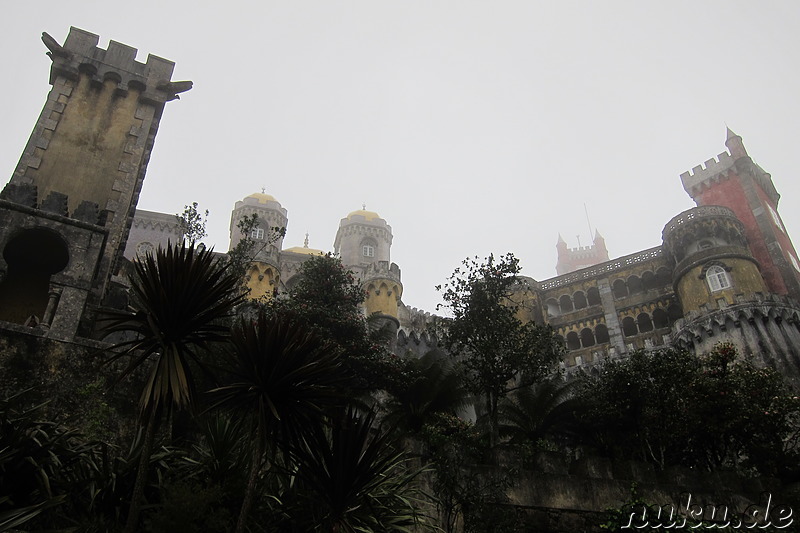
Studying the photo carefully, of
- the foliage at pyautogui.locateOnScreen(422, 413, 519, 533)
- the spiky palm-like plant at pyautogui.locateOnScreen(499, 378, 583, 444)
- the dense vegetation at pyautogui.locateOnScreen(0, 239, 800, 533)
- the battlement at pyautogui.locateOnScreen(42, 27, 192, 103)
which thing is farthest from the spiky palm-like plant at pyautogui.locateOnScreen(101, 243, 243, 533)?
the battlement at pyautogui.locateOnScreen(42, 27, 192, 103)

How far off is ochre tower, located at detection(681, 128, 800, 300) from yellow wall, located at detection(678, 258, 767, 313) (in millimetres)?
4540

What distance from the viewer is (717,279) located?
104 feet

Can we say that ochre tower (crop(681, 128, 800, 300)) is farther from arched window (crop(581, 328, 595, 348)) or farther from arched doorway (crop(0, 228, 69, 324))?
arched doorway (crop(0, 228, 69, 324))

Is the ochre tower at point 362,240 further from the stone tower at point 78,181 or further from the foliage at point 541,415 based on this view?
the stone tower at point 78,181

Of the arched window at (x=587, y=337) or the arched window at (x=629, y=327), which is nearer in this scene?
the arched window at (x=629, y=327)

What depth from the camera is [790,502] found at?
14172mm

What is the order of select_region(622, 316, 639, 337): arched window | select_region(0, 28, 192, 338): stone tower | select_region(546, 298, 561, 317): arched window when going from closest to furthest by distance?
1. select_region(0, 28, 192, 338): stone tower
2. select_region(622, 316, 639, 337): arched window
3. select_region(546, 298, 561, 317): arched window

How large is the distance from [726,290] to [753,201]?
38.1ft

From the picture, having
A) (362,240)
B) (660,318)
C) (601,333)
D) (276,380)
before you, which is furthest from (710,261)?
(276,380)

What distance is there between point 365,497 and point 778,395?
14.4 m

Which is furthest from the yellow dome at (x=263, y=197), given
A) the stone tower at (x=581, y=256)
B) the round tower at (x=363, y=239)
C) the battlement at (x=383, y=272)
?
the stone tower at (x=581, y=256)

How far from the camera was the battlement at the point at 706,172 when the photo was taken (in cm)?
4145

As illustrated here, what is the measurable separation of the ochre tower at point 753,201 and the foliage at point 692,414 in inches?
819

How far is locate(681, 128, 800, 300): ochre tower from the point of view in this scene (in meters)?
35.5
